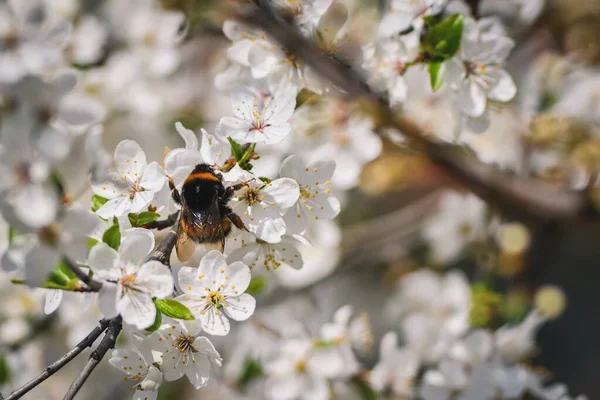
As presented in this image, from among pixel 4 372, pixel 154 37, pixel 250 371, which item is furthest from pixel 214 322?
pixel 154 37

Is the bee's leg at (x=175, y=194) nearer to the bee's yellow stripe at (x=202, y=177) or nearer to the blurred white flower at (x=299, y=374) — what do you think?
the bee's yellow stripe at (x=202, y=177)

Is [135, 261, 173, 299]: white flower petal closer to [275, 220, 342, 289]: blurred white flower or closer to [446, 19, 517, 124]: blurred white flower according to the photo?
[446, 19, 517, 124]: blurred white flower

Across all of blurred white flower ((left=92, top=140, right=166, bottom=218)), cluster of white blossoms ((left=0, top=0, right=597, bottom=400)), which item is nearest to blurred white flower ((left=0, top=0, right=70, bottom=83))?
cluster of white blossoms ((left=0, top=0, right=597, bottom=400))

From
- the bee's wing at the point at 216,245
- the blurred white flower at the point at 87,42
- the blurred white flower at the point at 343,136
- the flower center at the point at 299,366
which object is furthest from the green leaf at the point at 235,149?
the blurred white flower at the point at 87,42

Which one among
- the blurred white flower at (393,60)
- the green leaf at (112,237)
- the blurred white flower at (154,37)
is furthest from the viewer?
the blurred white flower at (154,37)

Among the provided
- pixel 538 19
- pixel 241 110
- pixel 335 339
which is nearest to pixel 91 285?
pixel 241 110

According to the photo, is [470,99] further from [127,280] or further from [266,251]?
[127,280]
